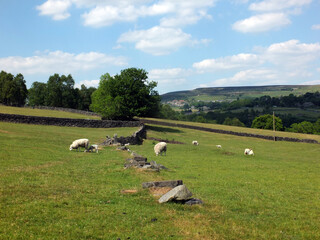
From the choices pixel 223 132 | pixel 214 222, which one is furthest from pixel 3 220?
pixel 223 132

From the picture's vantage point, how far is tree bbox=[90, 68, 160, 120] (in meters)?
72.3

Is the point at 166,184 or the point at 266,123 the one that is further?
the point at 266,123

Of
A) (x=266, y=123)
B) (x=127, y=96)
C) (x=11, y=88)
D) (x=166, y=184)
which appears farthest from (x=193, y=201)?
(x=266, y=123)

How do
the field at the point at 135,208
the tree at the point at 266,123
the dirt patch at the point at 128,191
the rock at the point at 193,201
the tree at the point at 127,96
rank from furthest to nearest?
the tree at the point at 266,123 → the tree at the point at 127,96 → the dirt patch at the point at 128,191 → the rock at the point at 193,201 → the field at the point at 135,208

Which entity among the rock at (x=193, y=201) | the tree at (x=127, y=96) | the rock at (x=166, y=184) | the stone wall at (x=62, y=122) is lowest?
the rock at (x=193, y=201)

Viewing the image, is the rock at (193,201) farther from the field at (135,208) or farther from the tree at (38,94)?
the tree at (38,94)

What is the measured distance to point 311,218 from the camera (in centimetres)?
1129

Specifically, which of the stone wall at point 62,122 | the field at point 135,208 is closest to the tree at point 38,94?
the stone wall at point 62,122

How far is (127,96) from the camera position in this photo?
239 ft

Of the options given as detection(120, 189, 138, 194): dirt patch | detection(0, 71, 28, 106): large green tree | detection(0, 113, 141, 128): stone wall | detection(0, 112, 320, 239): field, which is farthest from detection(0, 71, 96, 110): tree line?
detection(120, 189, 138, 194): dirt patch

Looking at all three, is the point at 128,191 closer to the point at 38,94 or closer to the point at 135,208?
the point at 135,208

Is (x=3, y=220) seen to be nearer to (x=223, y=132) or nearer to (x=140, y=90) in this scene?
(x=140, y=90)

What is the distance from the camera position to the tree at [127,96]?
72.3 meters

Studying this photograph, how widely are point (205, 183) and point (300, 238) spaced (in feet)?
24.8
